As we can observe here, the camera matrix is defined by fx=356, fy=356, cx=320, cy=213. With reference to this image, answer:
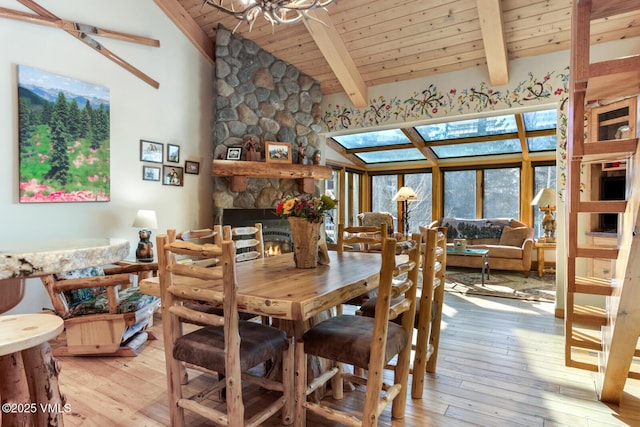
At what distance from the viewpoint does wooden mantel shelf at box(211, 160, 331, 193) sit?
15.0 feet

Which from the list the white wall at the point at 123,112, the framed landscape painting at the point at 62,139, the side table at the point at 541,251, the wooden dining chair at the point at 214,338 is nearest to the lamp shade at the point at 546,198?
the side table at the point at 541,251

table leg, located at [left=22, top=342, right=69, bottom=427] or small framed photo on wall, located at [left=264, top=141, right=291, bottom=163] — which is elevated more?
small framed photo on wall, located at [left=264, top=141, right=291, bottom=163]

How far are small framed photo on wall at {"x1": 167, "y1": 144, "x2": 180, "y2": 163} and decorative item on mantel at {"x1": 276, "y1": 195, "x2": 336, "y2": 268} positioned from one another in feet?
9.00

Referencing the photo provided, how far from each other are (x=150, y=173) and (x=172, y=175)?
290 millimetres

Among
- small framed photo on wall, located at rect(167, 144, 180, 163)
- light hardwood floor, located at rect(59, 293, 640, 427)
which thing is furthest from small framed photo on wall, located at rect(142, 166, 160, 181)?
light hardwood floor, located at rect(59, 293, 640, 427)

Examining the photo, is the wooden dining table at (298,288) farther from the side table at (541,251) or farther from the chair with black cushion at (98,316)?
the side table at (541,251)

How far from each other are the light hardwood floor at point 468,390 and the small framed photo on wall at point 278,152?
2.77 m

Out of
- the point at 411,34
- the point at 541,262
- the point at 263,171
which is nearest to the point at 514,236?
the point at 541,262

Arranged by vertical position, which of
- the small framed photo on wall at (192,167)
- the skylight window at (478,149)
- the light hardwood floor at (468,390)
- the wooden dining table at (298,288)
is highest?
the skylight window at (478,149)

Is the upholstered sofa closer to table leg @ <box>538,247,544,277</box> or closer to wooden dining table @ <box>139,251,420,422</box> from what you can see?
table leg @ <box>538,247,544,277</box>

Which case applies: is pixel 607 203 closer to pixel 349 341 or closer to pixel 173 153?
pixel 349 341

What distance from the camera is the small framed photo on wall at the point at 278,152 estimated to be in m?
4.88

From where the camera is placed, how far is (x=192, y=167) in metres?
4.56

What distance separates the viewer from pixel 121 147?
12.4 feet
